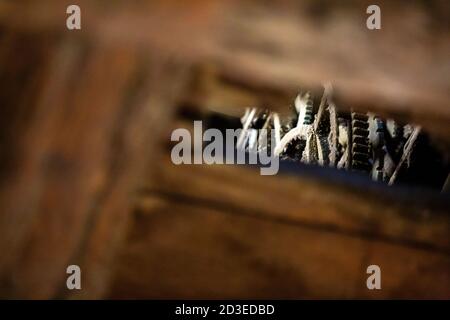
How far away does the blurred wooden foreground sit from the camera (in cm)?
57

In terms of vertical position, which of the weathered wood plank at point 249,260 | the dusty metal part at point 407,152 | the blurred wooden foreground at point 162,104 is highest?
the dusty metal part at point 407,152

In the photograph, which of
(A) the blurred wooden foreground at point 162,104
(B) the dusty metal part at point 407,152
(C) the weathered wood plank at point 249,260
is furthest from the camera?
(B) the dusty metal part at point 407,152

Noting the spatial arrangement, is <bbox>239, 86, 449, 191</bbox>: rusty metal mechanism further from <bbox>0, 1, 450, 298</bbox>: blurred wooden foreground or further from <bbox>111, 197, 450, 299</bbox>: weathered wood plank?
<bbox>0, 1, 450, 298</bbox>: blurred wooden foreground

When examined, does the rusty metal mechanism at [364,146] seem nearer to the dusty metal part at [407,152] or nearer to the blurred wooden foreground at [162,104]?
the dusty metal part at [407,152]

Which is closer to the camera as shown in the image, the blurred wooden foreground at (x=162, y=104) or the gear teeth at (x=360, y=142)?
the blurred wooden foreground at (x=162, y=104)

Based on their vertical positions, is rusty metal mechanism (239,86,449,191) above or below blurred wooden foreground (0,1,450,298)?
above

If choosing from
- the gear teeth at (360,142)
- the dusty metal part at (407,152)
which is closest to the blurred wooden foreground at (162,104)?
the dusty metal part at (407,152)

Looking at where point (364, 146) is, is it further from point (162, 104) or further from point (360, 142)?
point (162, 104)

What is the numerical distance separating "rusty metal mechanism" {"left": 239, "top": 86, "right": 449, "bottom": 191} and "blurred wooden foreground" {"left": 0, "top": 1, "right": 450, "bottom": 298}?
217cm

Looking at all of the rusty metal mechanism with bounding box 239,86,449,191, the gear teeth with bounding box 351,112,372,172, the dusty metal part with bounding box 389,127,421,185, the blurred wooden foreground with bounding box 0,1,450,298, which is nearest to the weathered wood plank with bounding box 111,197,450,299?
the blurred wooden foreground with bounding box 0,1,450,298

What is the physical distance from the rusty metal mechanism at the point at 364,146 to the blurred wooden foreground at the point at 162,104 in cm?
217

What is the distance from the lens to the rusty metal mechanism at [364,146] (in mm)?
3145

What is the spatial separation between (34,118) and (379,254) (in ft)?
2.65

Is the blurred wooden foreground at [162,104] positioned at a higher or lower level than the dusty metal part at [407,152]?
lower
